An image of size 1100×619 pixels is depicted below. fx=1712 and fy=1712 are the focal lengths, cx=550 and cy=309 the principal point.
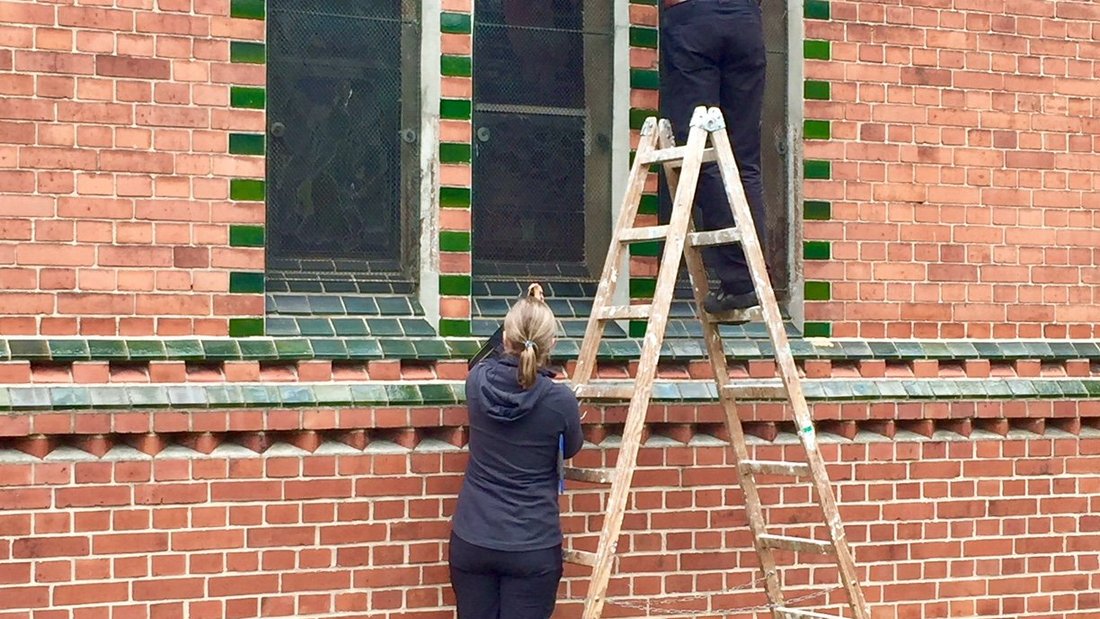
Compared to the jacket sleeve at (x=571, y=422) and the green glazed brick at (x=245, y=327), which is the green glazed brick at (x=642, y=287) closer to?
the jacket sleeve at (x=571, y=422)

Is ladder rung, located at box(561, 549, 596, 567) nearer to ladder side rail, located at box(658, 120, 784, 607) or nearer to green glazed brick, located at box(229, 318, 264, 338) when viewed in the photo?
ladder side rail, located at box(658, 120, 784, 607)

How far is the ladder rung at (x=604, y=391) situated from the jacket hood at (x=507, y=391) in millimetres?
443

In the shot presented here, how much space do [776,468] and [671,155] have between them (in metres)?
1.23

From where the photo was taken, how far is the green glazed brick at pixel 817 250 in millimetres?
7387

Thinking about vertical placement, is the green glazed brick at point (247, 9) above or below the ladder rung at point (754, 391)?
above

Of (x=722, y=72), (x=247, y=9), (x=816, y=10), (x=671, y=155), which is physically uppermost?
(x=816, y=10)

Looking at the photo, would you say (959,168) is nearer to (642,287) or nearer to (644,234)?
(642,287)

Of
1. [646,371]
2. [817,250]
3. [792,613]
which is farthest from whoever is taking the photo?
[817,250]

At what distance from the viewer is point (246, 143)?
6.43m

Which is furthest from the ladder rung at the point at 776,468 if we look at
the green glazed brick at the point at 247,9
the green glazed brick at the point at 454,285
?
the green glazed brick at the point at 247,9

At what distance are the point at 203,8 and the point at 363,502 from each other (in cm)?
195

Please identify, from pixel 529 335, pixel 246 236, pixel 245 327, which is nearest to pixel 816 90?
pixel 529 335

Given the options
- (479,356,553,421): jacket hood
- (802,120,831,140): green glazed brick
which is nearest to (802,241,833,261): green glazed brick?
(802,120,831,140): green glazed brick

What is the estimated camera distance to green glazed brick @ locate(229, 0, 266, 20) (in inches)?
253
